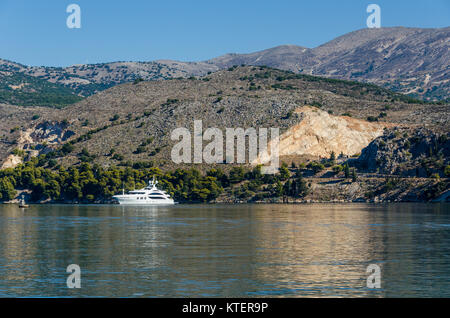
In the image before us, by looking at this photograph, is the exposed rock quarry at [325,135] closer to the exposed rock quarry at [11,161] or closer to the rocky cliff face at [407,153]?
the rocky cliff face at [407,153]

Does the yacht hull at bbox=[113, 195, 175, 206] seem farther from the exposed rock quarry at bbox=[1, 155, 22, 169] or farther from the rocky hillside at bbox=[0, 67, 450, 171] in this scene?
the exposed rock quarry at bbox=[1, 155, 22, 169]

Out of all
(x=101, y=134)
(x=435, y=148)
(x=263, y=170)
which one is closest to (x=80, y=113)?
(x=101, y=134)

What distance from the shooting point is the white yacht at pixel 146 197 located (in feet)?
452

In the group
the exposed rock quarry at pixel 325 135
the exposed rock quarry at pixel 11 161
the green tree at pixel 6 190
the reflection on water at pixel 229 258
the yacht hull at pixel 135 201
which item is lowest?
the reflection on water at pixel 229 258

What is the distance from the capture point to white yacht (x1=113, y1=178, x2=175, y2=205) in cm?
13788

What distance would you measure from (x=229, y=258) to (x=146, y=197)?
93.5 m

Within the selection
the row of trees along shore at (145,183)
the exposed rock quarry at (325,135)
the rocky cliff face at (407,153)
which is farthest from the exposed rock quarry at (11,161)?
the rocky cliff face at (407,153)

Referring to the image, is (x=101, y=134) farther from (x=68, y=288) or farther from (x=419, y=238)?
(x=68, y=288)

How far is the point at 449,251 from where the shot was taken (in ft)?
167

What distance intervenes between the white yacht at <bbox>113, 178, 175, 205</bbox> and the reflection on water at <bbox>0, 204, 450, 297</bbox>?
58263 millimetres

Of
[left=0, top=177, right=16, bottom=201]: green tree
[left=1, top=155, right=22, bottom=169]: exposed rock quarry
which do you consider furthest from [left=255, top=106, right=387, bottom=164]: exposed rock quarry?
[left=1, top=155, right=22, bottom=169]: exposed rock quarry

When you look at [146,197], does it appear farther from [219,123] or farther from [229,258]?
[229,258]

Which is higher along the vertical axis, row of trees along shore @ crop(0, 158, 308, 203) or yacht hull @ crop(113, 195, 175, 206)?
row of trees along shore @ crop(0, 158, 308, 203)

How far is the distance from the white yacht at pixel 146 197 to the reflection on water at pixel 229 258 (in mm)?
58263
